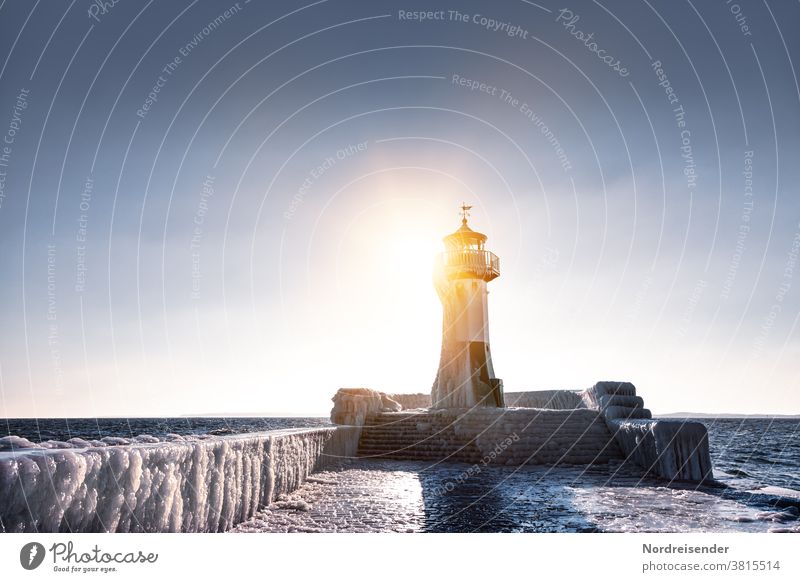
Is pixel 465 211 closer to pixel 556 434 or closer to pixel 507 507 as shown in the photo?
pixel 556 434

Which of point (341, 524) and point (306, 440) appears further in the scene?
point (306, 440)

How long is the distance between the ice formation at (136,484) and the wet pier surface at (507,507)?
81 cm

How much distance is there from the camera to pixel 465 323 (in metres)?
30.5

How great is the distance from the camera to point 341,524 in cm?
905

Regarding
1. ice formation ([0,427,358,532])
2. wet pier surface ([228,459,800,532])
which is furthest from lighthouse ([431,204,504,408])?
ice formation ([0,427,358,532])

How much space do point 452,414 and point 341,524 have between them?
46.4 ft

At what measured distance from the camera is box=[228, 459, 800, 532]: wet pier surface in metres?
8.98

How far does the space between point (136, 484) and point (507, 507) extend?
7442 millimetres

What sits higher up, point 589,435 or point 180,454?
point 180,454

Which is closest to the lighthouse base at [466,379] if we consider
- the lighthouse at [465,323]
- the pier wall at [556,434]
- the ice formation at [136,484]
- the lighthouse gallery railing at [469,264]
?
the lighthouse at [465,323]

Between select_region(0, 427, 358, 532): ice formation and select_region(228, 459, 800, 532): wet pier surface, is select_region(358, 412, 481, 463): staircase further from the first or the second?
select_region(0, 427, 358, 532): ice formation
